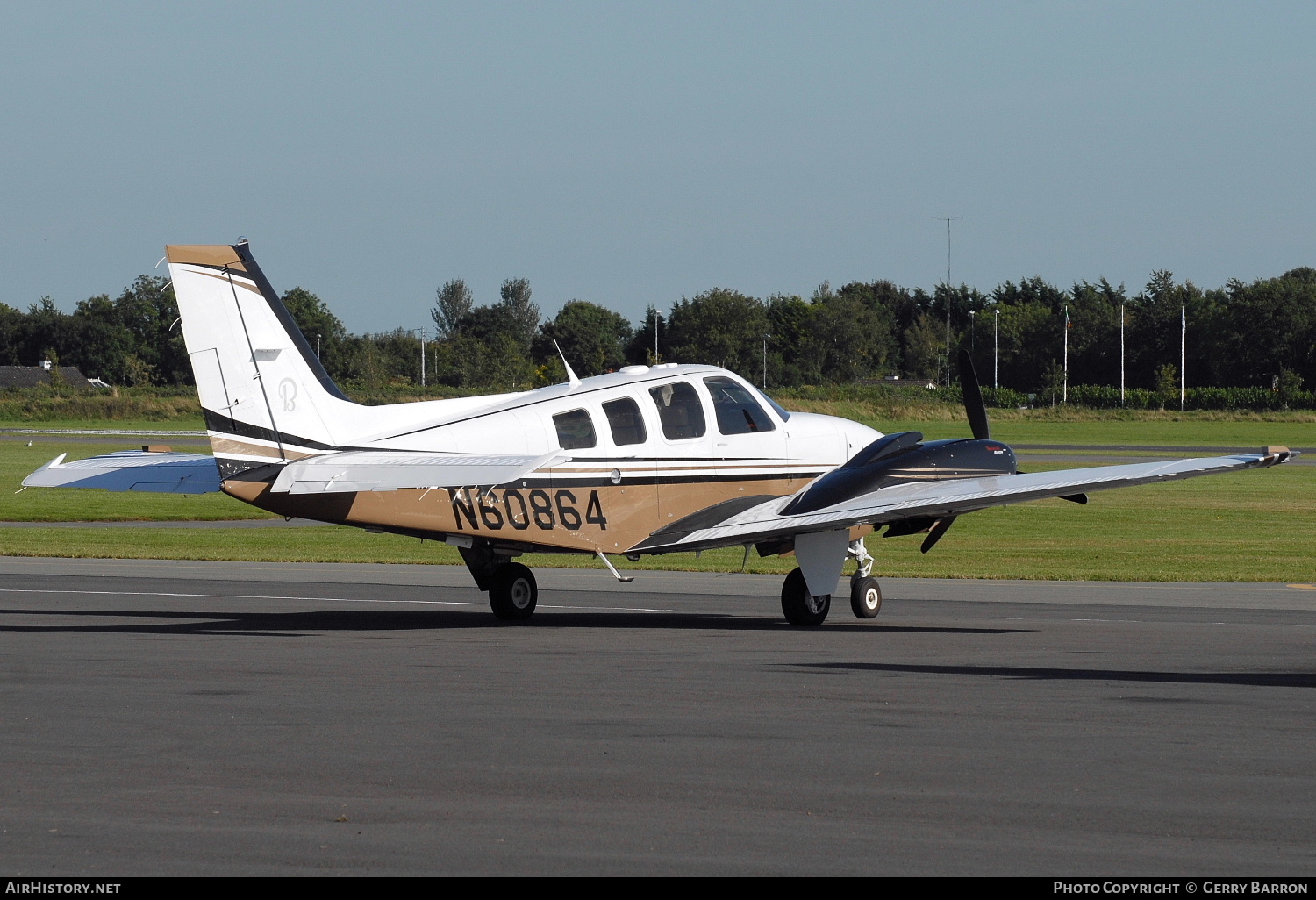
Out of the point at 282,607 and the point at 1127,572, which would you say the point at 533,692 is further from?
the point at 1127,572

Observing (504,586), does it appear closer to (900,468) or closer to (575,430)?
(575,430)

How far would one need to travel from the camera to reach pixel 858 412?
321 ft

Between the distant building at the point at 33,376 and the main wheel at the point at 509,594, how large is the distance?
138m

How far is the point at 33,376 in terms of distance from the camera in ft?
503

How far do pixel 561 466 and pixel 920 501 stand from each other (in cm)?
407

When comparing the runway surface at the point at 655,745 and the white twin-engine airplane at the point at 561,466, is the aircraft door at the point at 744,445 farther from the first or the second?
the runway surface at the point at 655,745

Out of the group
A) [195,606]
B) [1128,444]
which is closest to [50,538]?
[195,606]

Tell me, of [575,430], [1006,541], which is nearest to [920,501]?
[575,430]

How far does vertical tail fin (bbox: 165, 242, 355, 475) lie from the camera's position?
54.0 feet

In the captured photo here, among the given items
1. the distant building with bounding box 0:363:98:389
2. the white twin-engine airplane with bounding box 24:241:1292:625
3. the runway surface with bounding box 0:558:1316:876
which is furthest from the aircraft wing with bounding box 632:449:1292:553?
the distant building with bounding box 0:363:98:389

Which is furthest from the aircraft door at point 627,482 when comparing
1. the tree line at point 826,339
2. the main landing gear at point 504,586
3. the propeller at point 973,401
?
the tree line at point 826,339

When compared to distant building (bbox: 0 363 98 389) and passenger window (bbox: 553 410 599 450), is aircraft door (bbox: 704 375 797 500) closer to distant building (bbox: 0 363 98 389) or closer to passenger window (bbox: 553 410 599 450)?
passenger window (bbox: 553 410 599 450)

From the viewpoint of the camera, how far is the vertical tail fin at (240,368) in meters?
16.5
